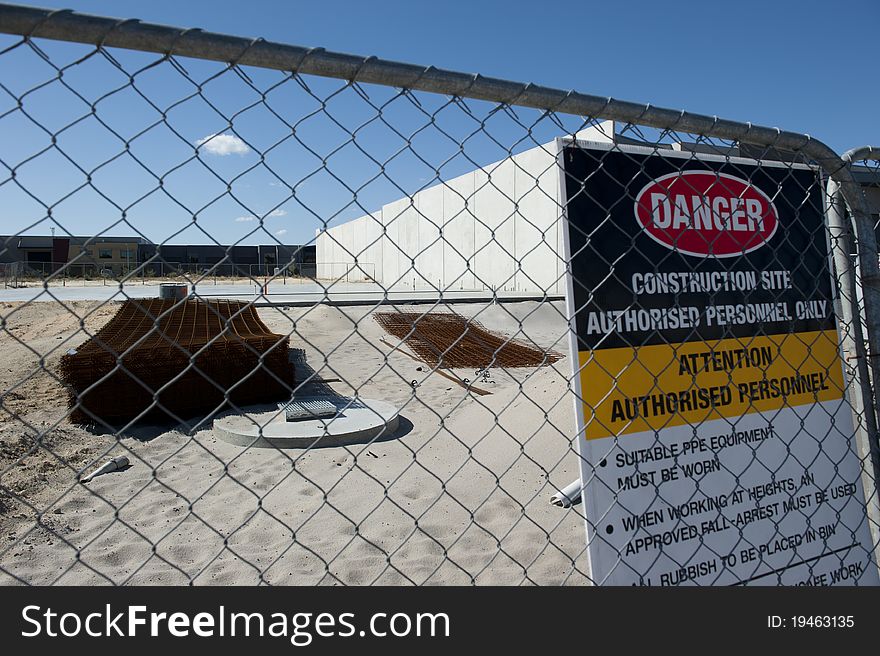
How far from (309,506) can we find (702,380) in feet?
10.9

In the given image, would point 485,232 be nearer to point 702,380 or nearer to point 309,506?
point 309,506

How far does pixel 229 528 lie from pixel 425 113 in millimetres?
3467

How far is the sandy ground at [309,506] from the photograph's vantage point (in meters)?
3.44

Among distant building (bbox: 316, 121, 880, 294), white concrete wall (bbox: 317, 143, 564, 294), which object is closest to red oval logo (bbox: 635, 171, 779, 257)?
distant building (bbox: 316, 121, 880, 294)

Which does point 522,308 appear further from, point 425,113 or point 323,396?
point 425,113

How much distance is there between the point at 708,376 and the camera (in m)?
2.18

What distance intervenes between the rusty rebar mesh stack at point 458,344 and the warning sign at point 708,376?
7214 millimetres

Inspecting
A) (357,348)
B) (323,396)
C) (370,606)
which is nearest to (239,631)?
(370,606)

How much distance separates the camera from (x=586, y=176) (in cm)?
201

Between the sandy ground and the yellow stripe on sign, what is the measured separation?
8.9 inches

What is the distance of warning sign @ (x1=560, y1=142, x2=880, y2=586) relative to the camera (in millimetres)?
1981

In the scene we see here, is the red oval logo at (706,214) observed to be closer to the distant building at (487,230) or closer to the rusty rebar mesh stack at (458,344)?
the rusty rebar mesh stack at (458,344)

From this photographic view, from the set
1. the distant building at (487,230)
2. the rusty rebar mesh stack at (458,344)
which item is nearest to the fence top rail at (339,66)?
the rusty rebar mesh stack at (458,344)

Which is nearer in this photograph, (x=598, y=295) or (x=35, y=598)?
(x=35, y=598)
